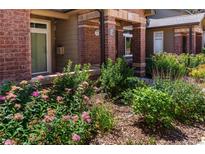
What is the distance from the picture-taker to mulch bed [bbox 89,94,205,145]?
4.96 metres

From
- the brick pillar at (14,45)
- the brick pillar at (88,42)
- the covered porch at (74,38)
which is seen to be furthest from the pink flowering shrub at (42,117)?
the brick pillar at (88,42)

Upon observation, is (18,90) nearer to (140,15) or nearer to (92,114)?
(92,114)

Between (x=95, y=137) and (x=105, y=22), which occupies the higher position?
(x=105, y=22)

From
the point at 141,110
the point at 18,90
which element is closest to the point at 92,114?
the point at 141,110

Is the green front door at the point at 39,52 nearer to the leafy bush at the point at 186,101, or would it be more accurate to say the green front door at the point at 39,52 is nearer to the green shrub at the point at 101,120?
the leafy bush at the point at 186,101

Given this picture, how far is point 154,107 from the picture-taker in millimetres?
5367

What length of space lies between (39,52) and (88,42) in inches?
78.8

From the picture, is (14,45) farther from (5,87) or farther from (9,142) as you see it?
(9,142)

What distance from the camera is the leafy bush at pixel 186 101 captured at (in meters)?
6.25

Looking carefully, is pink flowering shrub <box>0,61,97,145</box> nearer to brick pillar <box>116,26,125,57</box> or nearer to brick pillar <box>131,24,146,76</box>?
brick pillar <box>131,24,146,76</box>

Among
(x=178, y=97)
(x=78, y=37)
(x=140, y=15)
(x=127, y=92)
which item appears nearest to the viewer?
(x=178, y=97)

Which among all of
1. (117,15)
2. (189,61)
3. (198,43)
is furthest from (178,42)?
(117,15)

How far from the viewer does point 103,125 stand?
200 inches
